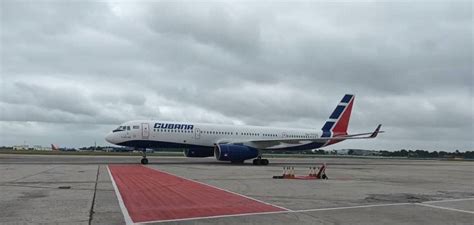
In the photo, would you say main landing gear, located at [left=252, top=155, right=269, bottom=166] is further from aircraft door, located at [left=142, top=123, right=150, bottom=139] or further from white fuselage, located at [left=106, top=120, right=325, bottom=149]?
aircraft door, located at [left=142, top=123, right=150, bottom=139]

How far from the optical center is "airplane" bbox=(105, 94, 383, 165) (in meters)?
35.0

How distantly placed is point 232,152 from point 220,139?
2867 mm

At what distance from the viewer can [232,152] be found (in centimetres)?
3594

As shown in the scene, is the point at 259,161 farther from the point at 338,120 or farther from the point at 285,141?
the point at 338,120

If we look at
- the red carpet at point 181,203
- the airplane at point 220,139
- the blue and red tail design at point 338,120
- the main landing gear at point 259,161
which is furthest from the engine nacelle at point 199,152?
the red carpet at point 181,203

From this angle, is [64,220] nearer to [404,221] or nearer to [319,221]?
[319,221]

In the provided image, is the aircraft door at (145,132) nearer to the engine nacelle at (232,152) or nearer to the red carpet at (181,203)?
the engine nacelle at (232,152)

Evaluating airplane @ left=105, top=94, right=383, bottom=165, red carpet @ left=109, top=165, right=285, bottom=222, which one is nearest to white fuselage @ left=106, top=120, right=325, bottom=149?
airplane @ left=105, top=94, right=383, bottom=165

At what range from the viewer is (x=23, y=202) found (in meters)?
11.4

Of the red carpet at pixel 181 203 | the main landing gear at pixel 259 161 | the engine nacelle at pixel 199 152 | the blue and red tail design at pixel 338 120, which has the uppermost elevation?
the blue and red tail design at pixel 338 120

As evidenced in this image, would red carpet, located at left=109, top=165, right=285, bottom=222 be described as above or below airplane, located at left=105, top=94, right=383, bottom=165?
below

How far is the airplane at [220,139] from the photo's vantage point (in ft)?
115

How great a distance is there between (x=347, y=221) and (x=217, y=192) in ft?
19.6

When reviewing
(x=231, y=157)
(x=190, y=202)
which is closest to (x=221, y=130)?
(x=231, y=157)
